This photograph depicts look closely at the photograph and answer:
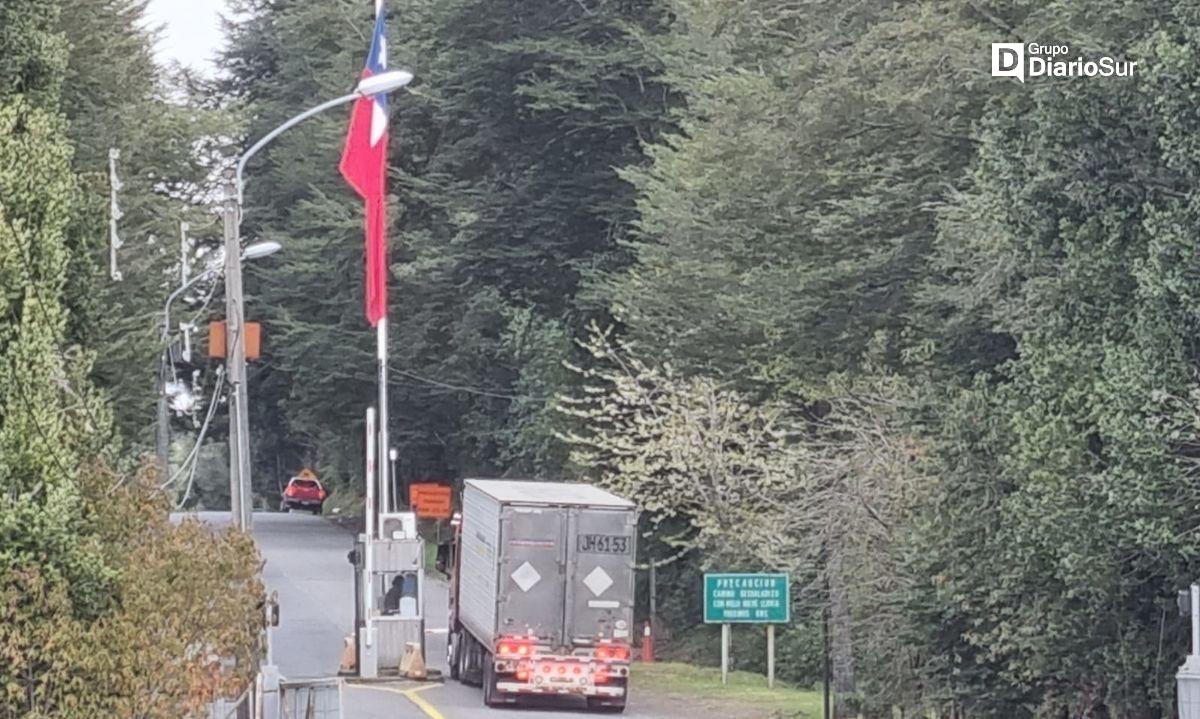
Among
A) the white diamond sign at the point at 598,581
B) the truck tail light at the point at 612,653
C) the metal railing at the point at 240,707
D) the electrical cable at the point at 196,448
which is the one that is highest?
the electrical cable at the point at 196,448

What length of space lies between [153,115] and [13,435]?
27.4 meters

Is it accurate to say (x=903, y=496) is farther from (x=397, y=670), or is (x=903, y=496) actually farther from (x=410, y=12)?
(x=410, y=12)

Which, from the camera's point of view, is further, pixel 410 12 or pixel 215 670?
pixel 410 12

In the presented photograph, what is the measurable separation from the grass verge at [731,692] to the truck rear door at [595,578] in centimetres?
284

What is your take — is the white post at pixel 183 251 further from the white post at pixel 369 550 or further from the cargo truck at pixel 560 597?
the cargo truck at pixel 560 597

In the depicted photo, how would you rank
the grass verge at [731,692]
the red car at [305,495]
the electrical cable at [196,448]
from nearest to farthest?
the electrical cable at [196,448]
the grass verge at [731,692]
the red car at [305,495]

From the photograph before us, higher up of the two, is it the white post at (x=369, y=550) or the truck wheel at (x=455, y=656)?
the white post at (x=369, y=550)

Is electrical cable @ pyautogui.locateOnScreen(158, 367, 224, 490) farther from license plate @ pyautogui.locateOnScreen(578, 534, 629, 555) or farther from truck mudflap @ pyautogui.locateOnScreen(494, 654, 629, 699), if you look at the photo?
license plate @ pyautogui.locateOnScreen(578, 534, 629, 555)

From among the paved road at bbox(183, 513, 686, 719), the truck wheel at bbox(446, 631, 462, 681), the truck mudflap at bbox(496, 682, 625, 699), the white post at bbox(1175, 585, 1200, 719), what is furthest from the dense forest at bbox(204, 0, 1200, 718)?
the paved road at bbox(183, 513, 686, 719)

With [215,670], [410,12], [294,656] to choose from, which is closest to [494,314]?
[410,12]

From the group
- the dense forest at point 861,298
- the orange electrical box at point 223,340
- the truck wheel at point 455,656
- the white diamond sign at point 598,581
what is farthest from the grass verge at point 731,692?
the orange electrical box at point 223,340

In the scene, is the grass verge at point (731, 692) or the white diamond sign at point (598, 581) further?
the grass verge at point (731, 692)

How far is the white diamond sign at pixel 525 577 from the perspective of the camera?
94.8 feet

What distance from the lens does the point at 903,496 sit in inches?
1145
